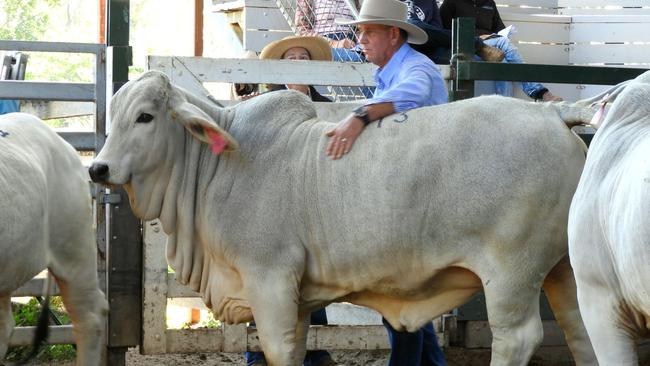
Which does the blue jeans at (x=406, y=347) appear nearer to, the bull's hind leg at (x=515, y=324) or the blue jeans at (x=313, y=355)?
the bull's hind leg at (x=515, y=324)

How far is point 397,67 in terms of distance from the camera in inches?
226

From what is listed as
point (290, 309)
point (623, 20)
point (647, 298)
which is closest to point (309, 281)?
point (290, 309)

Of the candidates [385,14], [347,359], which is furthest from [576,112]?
[347,359]

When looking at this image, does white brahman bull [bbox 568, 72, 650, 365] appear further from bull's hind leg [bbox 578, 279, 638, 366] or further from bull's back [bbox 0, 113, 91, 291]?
bull's back [bbox 0, 113, 91, 291]

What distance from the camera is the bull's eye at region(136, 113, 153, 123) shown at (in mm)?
5383

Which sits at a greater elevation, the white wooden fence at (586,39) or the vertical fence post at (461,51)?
the white wooden fence at (586,39)

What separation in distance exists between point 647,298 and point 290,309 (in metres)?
2.03

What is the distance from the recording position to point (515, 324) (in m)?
5.11

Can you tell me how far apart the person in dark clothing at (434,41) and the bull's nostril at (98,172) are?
3408 millimetres

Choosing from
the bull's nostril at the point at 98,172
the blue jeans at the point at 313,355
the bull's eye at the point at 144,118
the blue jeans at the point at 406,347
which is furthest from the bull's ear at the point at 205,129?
the blue jeans at the point at 313,355

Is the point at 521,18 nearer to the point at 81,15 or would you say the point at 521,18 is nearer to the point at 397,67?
the point at 397,67

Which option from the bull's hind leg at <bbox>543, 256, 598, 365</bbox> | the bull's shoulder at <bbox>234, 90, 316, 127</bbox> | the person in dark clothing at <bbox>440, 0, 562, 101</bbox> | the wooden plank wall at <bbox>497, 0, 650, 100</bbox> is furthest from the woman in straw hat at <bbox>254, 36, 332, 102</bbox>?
the wooden plank wall at <bbox>497, 0, 650, 100</bbox>

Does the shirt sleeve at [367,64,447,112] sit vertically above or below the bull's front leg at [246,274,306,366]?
above

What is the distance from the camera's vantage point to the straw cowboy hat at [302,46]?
23.1ft
